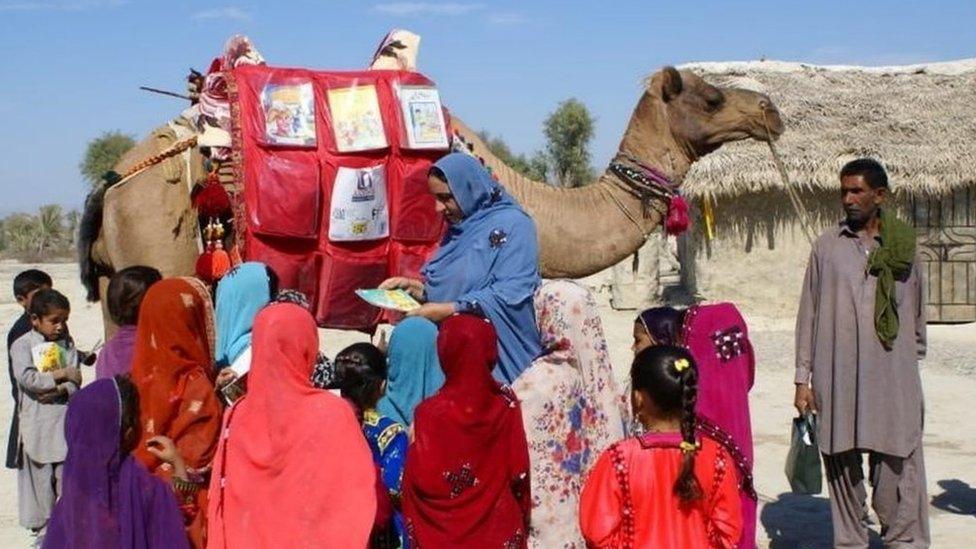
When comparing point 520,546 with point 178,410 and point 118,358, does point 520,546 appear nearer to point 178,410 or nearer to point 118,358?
point 178,410

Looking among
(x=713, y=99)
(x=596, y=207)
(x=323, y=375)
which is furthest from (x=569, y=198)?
(x=323, y=375)

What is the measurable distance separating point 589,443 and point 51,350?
110 inches

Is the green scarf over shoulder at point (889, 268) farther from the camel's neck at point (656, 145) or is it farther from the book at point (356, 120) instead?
the book at point (356, 120)

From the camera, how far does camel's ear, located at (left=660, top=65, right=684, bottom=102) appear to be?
709cm

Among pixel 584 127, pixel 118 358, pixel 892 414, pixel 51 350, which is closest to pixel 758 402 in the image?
pixel 892 414

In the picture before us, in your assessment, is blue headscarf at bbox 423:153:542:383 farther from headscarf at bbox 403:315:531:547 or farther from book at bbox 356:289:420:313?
headscarf at bbox 403:315:531:547

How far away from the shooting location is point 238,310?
4.77 m

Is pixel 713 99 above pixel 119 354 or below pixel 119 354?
above

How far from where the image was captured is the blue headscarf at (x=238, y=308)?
471 centimetres

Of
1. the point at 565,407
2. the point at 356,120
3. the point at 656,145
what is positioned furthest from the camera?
the point at 656,145

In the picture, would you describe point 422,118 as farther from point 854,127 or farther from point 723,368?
point 854,127

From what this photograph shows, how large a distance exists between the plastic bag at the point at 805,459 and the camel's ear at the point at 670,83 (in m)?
2.23

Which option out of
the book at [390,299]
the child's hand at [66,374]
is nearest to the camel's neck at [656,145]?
the book at [390,299]

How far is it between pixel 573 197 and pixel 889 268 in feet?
6.52
